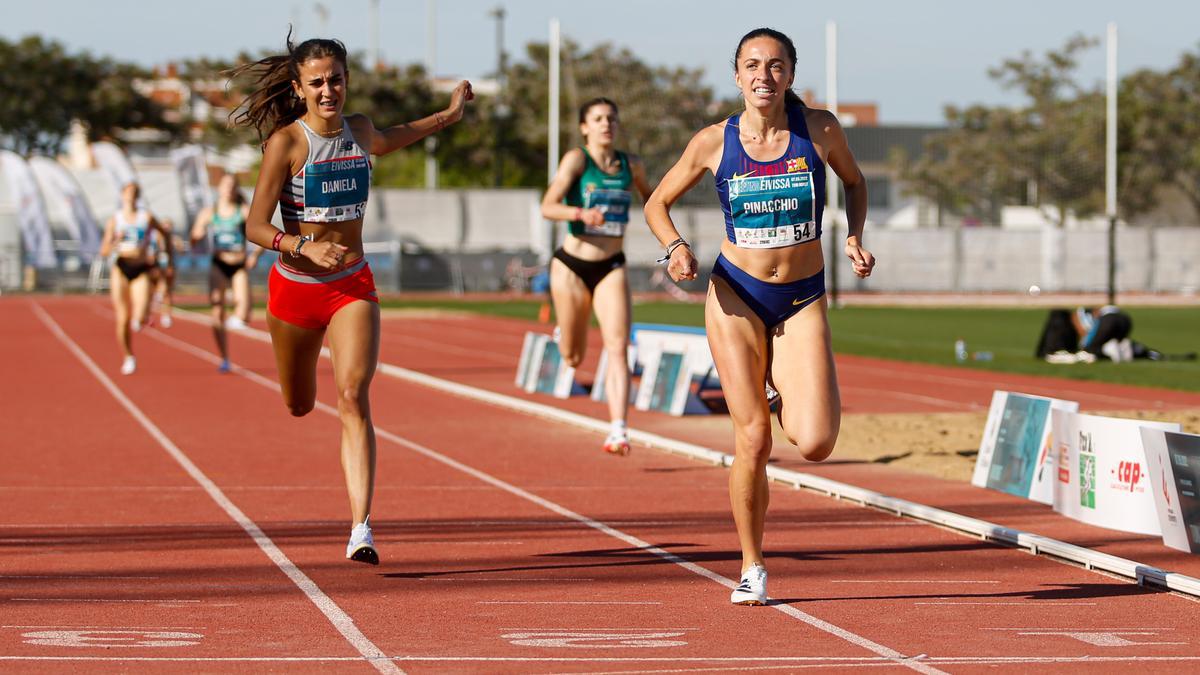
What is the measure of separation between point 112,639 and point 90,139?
70.5 metres

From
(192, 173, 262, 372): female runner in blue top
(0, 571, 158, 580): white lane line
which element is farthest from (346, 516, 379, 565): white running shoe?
(192, 173, 262, 372): female runner in blue top

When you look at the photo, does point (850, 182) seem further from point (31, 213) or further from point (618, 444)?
point (31, 213)

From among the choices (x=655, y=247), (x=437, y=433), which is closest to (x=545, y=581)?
(x=437, y=433)

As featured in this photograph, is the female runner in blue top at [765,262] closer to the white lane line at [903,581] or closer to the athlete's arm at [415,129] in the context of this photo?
the white lane line at [903,581]

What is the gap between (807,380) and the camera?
6672mm

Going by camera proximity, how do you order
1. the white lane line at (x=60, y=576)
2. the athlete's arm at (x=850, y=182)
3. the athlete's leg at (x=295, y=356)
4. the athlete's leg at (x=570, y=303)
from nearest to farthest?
the athlete's arm at (x=850, y=182), the white lane line at (x=60, y=576), the athlete's leg at (x=295, y=356), the athlete's leg at (x=570, y=303)

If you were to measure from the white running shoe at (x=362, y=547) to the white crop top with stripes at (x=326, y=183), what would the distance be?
1.26 meters

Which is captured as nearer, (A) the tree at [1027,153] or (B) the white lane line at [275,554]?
(B) the white lane line at [275,554]

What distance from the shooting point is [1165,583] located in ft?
23.0

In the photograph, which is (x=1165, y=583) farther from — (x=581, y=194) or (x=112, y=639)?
(x=581, y=194)

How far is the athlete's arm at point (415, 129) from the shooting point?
7.63 metres

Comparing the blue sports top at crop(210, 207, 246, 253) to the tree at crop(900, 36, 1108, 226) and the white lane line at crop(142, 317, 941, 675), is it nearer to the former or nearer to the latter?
the white lane line at crop(142, 317, 941, 675)

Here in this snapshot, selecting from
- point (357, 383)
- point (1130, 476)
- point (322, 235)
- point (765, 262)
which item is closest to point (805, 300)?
point (765, 262)

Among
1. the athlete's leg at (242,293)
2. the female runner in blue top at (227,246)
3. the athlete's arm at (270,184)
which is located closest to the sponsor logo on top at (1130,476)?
the athlete's arm at (270,184)
